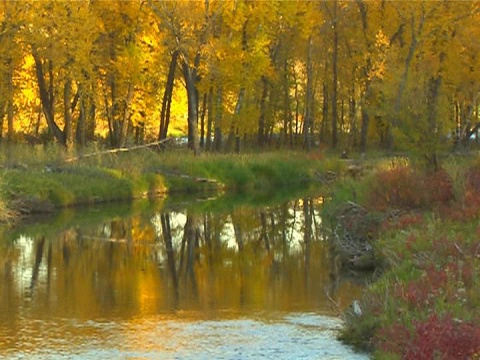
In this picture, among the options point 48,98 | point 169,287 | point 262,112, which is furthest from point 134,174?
point 169,287

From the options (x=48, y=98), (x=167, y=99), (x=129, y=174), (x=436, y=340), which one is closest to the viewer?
(x=436, y=340)

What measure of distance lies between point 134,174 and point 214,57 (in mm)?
8647

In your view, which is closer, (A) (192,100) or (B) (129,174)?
(B) (129,174)

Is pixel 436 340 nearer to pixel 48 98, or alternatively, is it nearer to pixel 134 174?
pixel 134 174

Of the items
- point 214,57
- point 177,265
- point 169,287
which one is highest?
point 214,57

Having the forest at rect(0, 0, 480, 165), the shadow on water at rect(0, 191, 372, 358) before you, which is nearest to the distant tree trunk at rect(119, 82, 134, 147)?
the forest at rect(0, 0, 480, 165)

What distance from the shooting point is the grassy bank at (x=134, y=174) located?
30.2 m

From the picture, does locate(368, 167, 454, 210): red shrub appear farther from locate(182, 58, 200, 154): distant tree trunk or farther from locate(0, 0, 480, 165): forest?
locate(182, 58, 200, 154): distant tree trunk

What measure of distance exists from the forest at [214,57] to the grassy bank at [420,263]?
51.5 feet

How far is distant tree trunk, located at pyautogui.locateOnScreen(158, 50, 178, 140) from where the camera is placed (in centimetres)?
4541

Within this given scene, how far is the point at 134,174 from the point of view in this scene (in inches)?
1416

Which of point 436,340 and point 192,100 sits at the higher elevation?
point 192,100

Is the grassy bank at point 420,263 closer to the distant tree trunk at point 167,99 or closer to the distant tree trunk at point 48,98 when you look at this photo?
the distant tree trunk at point 48,98

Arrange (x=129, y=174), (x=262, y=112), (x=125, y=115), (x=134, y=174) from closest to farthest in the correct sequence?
1. (x=129, y=174)
2. (x=134, y=174)
3. (x=125, y=115)
4. (x=262, y=112)
